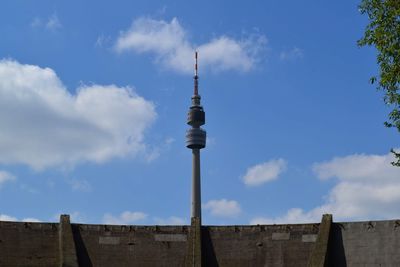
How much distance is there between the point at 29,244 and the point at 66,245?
3.84 metres

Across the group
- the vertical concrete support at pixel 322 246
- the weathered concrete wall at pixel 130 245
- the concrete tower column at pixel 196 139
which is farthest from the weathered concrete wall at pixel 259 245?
the concrete tower column at pixel 196 139

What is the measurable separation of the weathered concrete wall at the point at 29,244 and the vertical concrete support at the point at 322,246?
2337cm

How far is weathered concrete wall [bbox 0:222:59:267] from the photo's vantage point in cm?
5419

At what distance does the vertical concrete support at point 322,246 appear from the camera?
50875 mm

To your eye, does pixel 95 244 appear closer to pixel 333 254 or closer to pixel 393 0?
pixel 333 254

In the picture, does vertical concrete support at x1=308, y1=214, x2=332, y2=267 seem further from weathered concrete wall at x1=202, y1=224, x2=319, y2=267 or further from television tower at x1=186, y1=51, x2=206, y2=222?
television tower at x1=186, y1=51, x2=206, y2=222

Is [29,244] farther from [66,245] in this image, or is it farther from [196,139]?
[196,139]

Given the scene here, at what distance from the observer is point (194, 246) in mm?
54750

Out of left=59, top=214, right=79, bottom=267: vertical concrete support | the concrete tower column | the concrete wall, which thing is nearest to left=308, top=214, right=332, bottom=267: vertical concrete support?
the concrete wall

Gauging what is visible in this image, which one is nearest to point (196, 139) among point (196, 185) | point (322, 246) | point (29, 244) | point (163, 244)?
point (196, 185)

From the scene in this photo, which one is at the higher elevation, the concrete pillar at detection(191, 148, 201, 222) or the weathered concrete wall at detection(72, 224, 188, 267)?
the concrete pillar at detection(191, 148, 201, 222)

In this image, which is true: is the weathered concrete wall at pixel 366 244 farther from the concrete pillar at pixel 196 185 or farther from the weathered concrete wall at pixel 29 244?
the concrete pillar at pixel 196 185

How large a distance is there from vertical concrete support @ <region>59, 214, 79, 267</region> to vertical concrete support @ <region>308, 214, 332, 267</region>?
2093 cm

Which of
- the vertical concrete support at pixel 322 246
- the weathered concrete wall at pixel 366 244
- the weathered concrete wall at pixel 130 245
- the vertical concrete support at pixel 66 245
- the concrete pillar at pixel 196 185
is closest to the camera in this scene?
the weathered concrete wall at pixel 366 244
